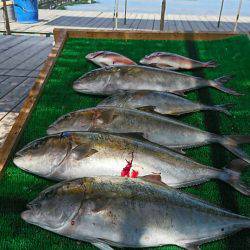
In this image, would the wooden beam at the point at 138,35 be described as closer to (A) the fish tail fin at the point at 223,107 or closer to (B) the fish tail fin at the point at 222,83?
(B) the fish tail fin at the point at 222,83

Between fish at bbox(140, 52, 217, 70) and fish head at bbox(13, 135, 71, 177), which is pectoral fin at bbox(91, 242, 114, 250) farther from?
fish at bbox(140, 52, 217, 70)

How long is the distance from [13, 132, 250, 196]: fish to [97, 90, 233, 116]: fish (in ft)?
3.21

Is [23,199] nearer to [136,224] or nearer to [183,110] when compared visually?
[136,224]

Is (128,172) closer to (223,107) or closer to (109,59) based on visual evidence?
(223,107)

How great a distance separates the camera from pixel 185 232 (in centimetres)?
249

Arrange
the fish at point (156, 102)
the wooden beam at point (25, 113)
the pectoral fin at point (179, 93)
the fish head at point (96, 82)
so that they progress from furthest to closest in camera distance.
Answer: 1. the fish head at point (96, 82)
2. the pectoral fin at point (179, 93)
3. the fish at point (156, 102)
4. the wooden beam at point (25, 113)

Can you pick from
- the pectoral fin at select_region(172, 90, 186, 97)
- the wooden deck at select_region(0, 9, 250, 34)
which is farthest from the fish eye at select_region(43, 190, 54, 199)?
A: the wooden deck at select_region(0, 9, 250, 34)

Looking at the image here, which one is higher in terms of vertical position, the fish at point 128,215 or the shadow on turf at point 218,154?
the fish at point 128,215

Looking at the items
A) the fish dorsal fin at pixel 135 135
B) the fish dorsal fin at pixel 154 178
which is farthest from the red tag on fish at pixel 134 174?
the fish dorsal fin at pixel 135 135

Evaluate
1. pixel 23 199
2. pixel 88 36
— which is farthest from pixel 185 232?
pixel 88 36

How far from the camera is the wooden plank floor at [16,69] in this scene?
6.70 meters

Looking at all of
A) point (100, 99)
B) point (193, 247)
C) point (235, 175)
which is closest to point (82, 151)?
point (193, 247)

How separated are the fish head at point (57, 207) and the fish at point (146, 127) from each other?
108cm

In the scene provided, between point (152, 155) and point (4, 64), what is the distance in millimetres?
8314
